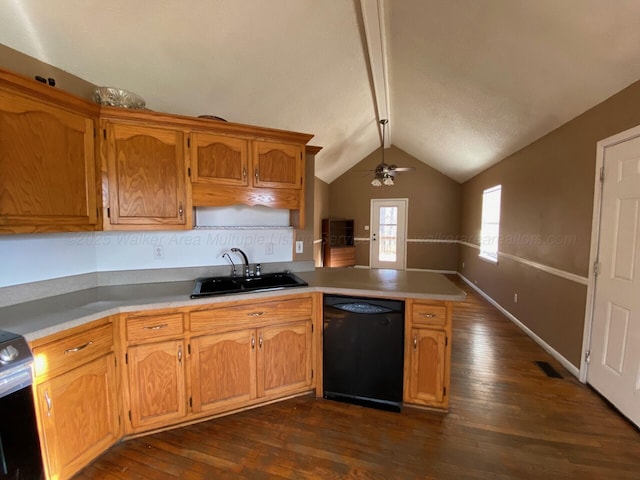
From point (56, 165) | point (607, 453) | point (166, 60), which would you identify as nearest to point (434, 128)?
point (166, 60)

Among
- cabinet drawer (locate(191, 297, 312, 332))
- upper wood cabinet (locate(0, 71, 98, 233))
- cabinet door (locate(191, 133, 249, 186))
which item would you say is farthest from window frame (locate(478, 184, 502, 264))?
upper wood cabinet (locate(0, 71, 98, 233))

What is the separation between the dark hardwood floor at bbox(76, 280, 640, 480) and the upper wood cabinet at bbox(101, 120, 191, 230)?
1.42 m

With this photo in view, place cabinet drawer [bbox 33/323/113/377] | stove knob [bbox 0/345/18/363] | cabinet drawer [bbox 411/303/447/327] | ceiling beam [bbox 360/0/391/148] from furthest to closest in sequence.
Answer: ceiling beam [bbox 360/0/391/148] < cabinet drawer [bbox 411/303/447/327] < cabinet drawer [bbox 33/323/113/377] < stove knob [bbox 0/345/18/363]

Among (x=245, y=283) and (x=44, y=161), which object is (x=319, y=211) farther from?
(x=44, y=161)

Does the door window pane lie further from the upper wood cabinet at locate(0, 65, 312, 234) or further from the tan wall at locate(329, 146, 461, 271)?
the upper wood cabinet at locate(0, 65, 312, 234)

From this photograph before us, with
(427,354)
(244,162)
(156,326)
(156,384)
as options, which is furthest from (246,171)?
(427,354)

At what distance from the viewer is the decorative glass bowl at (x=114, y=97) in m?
1.83

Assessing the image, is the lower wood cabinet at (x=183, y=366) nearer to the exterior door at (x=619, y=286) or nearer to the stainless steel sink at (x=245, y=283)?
the stainless steel sink at (x=245, y=283)

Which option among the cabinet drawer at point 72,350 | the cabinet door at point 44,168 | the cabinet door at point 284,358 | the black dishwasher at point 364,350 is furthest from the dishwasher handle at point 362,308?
the cabinet door at point 44,168

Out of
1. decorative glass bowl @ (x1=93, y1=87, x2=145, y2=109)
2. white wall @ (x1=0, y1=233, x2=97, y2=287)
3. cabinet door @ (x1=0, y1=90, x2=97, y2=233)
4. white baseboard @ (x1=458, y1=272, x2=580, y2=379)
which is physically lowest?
white baseboard @ (x1=458, y1=272, x2=580, y2=379)

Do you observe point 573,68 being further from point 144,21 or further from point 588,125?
point 144,21

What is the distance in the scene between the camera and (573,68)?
2074 millimetres

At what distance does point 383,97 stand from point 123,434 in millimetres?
4511

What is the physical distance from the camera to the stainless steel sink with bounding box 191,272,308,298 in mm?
1958
